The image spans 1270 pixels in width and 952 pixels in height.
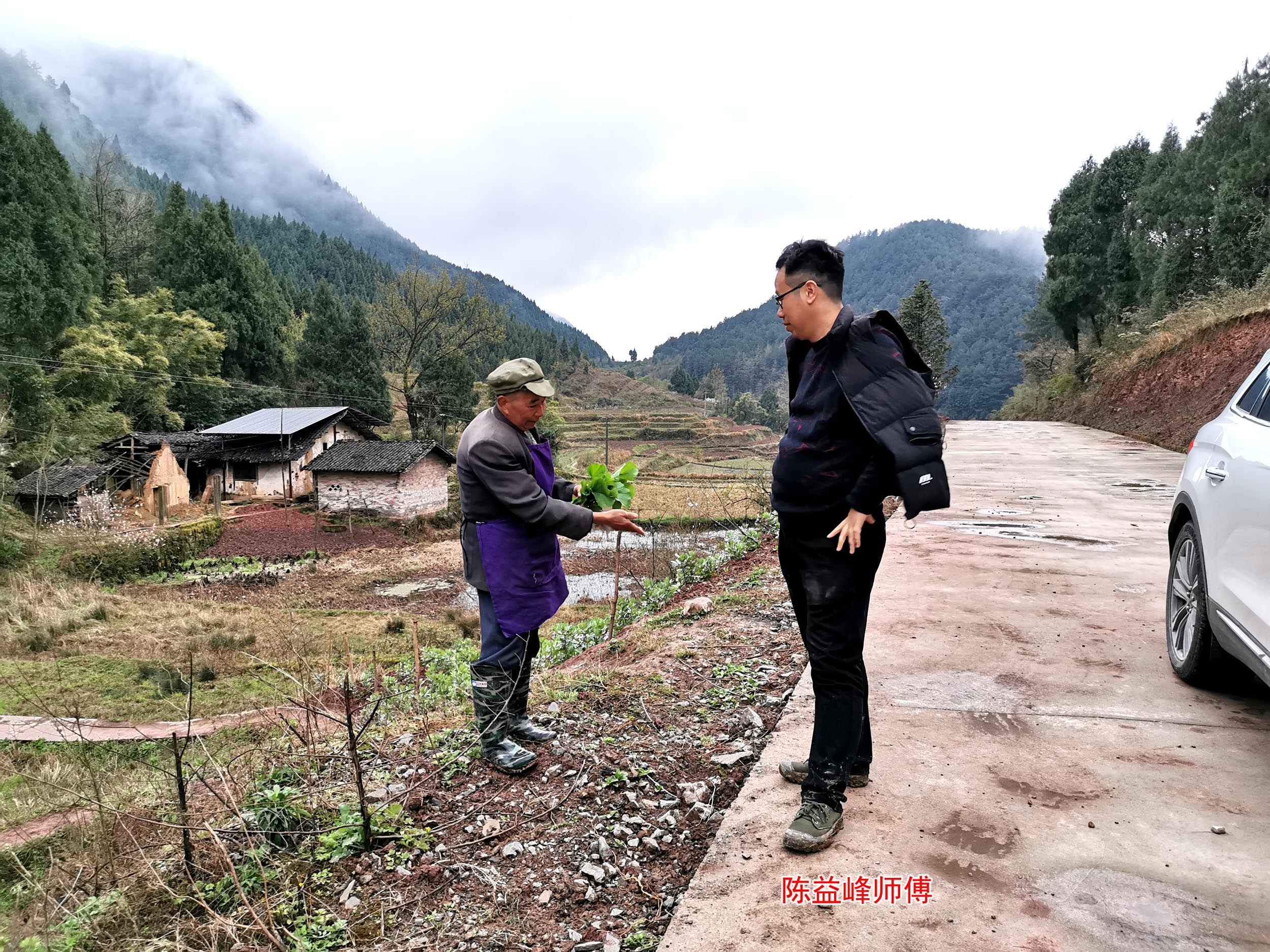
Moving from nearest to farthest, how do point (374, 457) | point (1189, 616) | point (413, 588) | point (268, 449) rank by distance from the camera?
point (1189, 616)
point (413, 588)
point (374, 457)
point (268, 449)

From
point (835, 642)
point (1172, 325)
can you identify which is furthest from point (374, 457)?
point (835, 642)

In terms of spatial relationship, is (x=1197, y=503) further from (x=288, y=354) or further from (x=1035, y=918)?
(x=288, y=354)

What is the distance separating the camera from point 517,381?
2758 millimetres

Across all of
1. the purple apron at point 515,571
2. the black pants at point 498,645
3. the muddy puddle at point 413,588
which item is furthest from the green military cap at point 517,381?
the muddy puddle at point 413,588

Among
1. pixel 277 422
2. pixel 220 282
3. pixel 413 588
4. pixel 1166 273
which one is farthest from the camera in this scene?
pixel 220 282

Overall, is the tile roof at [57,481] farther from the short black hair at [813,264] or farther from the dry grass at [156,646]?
the short black hair at [813,264]

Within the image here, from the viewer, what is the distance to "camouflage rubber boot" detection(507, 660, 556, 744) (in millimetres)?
2951

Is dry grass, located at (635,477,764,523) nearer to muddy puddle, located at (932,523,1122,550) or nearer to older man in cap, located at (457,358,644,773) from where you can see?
muddy puddle, located at (932,523,1122,550)

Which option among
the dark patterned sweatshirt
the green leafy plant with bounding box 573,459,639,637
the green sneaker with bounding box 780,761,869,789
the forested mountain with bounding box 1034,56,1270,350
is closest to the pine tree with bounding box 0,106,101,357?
the green leafy plant with bounding box 573,459,639,637

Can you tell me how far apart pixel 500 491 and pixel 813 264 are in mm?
1438

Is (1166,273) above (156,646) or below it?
above

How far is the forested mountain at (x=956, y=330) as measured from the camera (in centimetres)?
9081

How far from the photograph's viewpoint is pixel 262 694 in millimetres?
9617

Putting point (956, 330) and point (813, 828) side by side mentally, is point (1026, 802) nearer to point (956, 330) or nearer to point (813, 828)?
point (813, 828)
